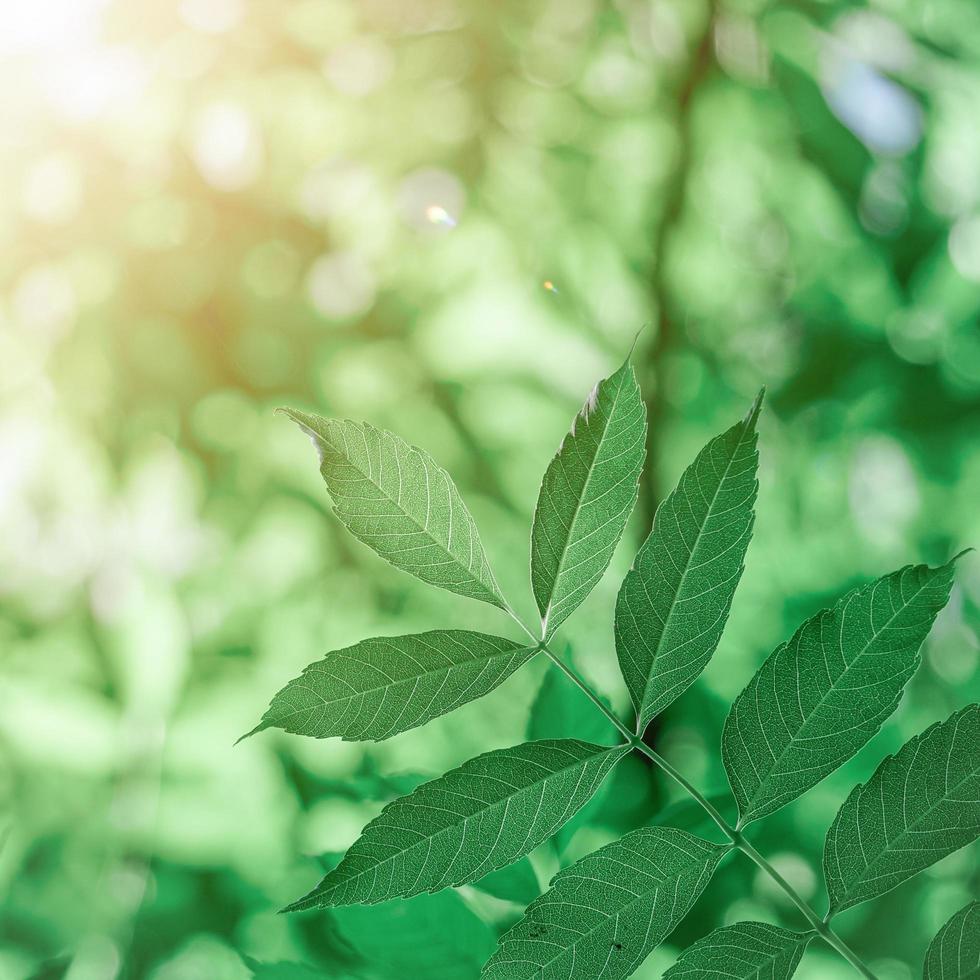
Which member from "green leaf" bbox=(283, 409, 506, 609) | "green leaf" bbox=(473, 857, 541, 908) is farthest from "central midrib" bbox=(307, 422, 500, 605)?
"green leaf" bbox=(473, 857, 541, 908)

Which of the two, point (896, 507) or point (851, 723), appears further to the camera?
point (896, 507)

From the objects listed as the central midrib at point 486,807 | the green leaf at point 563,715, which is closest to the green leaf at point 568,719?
the green leaf at point 563,715

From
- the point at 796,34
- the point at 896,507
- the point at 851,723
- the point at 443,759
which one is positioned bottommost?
the point at 443,759

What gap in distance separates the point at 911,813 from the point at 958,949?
0.03 metres

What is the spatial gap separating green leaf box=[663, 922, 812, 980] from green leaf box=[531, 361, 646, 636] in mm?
71

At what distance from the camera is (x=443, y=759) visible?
45 cm

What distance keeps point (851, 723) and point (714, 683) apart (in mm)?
298

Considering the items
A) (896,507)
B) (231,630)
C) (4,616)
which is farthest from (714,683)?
(4,616)

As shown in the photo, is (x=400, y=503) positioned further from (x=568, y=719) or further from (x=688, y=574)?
(x=568, y=719)

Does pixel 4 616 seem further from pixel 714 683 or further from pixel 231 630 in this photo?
pixel 714 683

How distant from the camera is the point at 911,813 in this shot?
18 centimetres

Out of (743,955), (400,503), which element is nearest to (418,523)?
(400,503)

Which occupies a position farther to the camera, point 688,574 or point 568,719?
point 568,719

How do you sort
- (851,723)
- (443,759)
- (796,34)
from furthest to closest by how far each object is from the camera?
1. (796,34)
2. (443,759)
3. (851,723)
